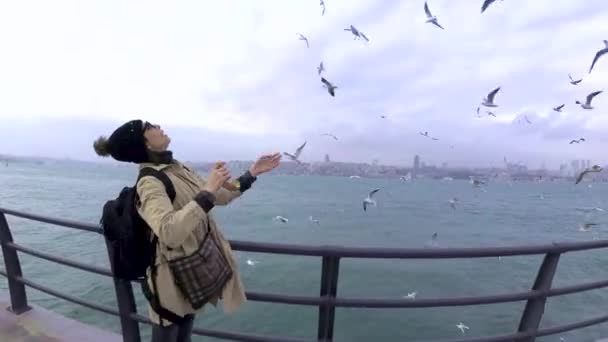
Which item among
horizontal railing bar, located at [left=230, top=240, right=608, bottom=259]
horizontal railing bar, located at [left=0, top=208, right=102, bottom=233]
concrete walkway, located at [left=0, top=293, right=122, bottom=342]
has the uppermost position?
horizontal railing bar, located at [left=230, top=240, right=608, bottom=259]

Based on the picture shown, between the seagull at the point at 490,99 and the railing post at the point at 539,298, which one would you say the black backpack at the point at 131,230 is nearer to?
the railing post at the point at 539,298

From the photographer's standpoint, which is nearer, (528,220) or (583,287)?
(583,287)

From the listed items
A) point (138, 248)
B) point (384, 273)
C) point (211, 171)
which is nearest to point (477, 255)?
point (211, 171)

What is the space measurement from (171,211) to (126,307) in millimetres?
1330

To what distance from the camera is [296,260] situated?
59.8 feet

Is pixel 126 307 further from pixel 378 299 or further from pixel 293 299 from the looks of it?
pixel 378 299

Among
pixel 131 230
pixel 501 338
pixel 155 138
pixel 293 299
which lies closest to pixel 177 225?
pixel 131 230

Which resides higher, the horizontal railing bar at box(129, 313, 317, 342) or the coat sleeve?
the coat sleeve

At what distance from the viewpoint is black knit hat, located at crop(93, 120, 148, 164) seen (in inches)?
82.0

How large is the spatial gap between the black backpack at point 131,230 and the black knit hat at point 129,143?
0.10 metres

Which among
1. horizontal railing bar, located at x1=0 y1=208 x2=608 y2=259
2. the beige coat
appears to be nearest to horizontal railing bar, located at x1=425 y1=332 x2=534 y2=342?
horizontal railing bar, located at x1=0 y1=208 x2=608 y2=259

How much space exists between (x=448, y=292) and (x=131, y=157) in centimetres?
1554

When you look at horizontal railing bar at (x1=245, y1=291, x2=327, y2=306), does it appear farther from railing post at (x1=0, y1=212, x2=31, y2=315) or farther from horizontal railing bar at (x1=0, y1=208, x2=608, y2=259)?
railing post at (x1=0, y1=212, x2=31, y2=315)

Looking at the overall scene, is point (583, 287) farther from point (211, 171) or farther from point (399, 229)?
point (399, 229)
